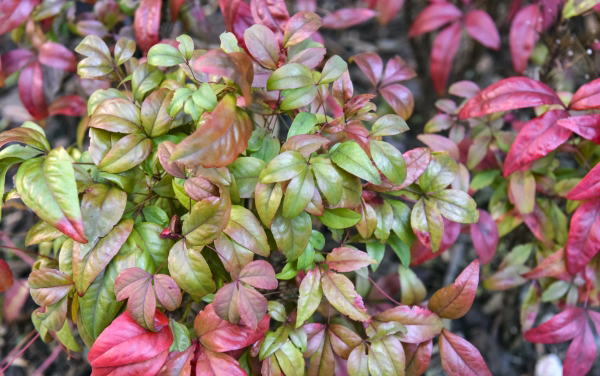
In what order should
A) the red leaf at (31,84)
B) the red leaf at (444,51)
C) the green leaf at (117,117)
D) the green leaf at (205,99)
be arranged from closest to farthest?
the green leaf at (205,99) < the green leaf at (117,117) < the red leaf at (31,84) < the red leaf at (444,51)

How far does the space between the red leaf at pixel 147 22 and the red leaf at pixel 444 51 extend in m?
0.80

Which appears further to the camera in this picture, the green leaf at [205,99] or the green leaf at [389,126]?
the green leaf at [389,126]

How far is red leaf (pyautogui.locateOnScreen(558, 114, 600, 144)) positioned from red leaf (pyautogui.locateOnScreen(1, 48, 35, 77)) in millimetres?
1340

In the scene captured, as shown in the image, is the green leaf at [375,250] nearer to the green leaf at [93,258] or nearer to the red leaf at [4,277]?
the green leaf at [93,258]

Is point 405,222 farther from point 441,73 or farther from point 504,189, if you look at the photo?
point 441,73

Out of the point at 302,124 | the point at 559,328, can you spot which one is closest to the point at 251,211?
the point at 302,124

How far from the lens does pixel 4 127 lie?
6.21 ft

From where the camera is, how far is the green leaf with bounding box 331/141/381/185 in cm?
68

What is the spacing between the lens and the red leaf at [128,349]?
683 mm

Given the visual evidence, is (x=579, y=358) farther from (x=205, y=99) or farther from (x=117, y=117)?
(x=117, y=117)

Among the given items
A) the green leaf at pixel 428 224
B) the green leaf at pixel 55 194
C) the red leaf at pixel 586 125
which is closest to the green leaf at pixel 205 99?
the green leaf at pixel 55 194

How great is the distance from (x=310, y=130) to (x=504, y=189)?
2.08 feet

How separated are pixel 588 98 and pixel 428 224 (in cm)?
42

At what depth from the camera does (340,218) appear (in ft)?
2.46
